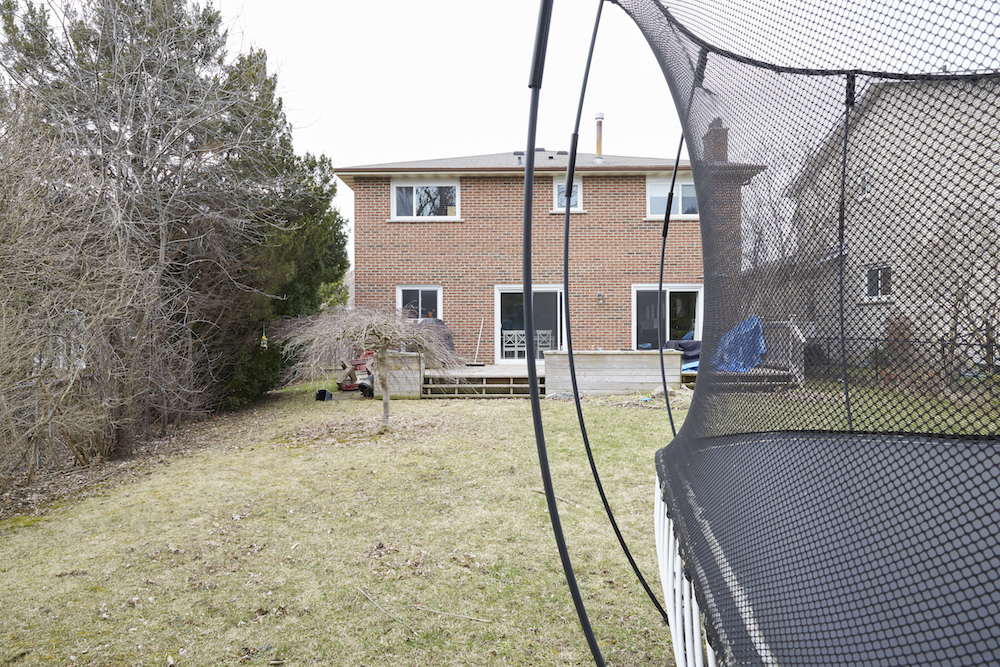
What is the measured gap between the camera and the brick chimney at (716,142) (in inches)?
67.8

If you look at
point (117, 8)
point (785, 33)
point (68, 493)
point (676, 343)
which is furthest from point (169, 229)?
point (676, 343)

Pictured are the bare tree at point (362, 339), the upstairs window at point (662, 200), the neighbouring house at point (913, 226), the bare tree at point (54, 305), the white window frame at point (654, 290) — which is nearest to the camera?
the neighbouring house at point (913, 226)

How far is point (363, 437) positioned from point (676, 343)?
7349 millimetres

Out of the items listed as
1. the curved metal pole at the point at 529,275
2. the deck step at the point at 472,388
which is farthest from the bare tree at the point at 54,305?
the deck step at the point at 472,388

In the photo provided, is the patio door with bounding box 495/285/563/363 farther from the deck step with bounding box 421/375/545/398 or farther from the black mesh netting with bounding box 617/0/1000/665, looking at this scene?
the black mesh netting with bounding box 617/0/1000/665

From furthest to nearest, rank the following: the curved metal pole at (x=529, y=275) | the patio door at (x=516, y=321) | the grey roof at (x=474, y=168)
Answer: the patio door at (x=516, y=321) → the grey roof at (x=474, y=168) → the curved metal pole at (x=529, y=275)

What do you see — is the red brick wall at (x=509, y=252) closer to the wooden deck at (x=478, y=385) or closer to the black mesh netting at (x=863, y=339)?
the wooden deck at (x=478, y=385)

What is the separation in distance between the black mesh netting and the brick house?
35.0 feet

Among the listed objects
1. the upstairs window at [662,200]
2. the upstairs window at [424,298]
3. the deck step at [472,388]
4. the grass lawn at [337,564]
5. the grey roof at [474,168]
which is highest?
the grey roof at [474,168]

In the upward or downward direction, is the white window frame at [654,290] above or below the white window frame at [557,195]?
below

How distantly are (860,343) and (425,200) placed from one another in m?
12.0

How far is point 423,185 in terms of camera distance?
12.5 metres

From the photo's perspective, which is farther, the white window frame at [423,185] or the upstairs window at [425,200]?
the upstairs window at [425,200]

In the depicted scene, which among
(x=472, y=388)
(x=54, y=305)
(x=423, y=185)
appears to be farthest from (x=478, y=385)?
(x=54, y=305)
